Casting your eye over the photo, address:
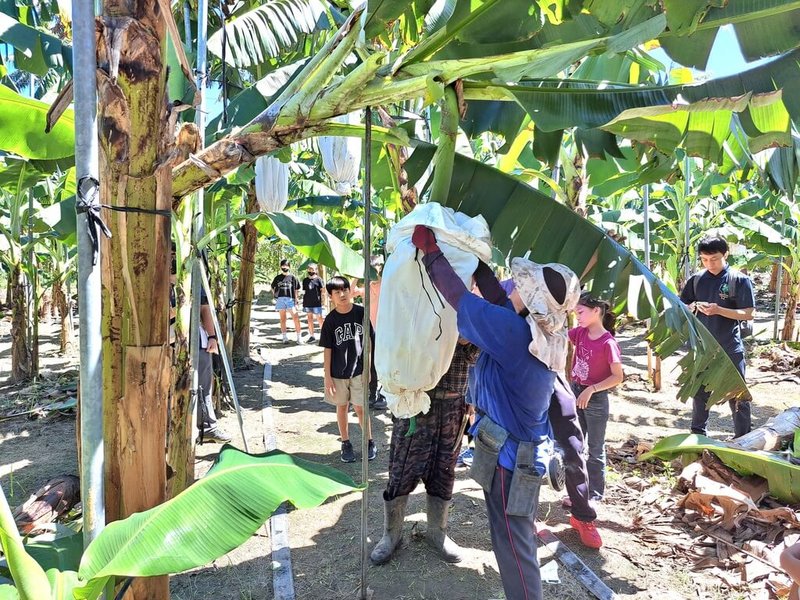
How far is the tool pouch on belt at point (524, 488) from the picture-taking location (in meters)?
2.50

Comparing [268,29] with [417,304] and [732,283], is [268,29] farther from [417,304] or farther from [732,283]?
[732,283]

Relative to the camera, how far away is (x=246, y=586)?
324cm

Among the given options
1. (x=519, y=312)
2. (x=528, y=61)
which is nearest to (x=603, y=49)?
(x=528, y=61)

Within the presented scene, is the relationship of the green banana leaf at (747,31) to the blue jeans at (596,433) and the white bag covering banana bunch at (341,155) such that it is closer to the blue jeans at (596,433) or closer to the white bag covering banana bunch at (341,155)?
the blue jeans at (596,433)

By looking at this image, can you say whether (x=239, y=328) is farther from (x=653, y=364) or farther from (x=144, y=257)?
(x=144, y=257)

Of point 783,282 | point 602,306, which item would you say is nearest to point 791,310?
point 783,282

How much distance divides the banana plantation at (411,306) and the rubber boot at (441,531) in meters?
0.01

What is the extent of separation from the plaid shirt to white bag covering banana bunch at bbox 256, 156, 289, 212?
3.33 metres

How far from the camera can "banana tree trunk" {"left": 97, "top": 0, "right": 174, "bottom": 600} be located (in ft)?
6.11

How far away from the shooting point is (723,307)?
16.4 ft

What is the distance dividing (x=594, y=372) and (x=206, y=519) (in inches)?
123

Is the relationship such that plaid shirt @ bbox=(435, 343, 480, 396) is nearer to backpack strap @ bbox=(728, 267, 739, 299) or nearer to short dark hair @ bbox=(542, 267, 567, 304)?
short dark hair @ bbox=(542, 267, 567, 304)

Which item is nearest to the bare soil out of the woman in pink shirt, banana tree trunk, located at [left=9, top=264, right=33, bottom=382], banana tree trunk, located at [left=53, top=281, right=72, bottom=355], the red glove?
banana tree trunk, located at [left=9, top=264, right=33, bottom=382]

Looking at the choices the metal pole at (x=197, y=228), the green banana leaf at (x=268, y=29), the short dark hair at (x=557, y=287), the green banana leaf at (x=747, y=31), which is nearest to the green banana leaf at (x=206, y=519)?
the short dark hair at (x=557, y=287)
